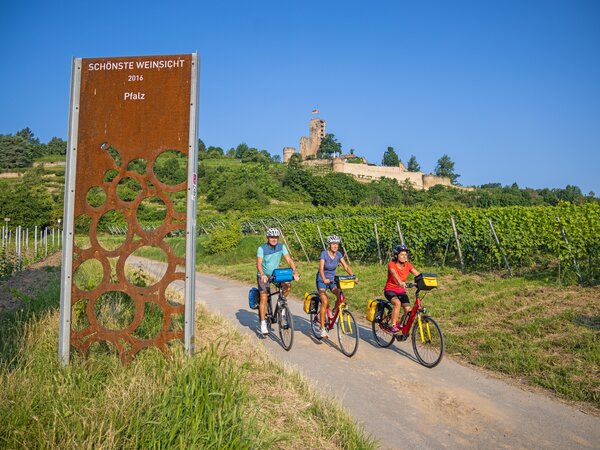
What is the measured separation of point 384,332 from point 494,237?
789 cm

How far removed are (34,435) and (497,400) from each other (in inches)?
176

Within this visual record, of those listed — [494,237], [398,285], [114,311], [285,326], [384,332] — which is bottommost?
[384,332]

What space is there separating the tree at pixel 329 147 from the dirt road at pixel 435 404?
135 m

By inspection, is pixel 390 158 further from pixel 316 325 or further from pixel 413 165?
pixel 316 325

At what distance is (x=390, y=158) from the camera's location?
147125 mm

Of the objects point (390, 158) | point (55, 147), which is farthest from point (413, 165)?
point (55, 147)

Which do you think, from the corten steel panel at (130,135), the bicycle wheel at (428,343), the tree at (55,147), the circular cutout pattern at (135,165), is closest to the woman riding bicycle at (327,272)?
the bicycle wheel at (428,343)

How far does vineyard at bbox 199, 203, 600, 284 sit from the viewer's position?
1095cm

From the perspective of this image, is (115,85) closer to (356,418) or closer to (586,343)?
(356,418)

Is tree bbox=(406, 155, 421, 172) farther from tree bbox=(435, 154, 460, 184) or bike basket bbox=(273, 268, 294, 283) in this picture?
bike basket bbox=(273, 268, 294, 283)

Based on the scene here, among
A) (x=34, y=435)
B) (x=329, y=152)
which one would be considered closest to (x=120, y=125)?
(x=34, y=435)

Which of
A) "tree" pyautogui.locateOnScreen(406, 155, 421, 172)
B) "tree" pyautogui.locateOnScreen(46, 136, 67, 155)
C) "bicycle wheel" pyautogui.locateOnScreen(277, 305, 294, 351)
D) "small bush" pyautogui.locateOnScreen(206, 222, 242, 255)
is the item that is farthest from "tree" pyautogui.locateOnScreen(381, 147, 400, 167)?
"bicycle wheel" pyautogui.locateOnScreen(277, 305, 294, 351)

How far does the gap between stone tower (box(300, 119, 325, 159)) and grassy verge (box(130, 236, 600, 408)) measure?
454 ft

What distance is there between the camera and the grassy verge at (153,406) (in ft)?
9.18
